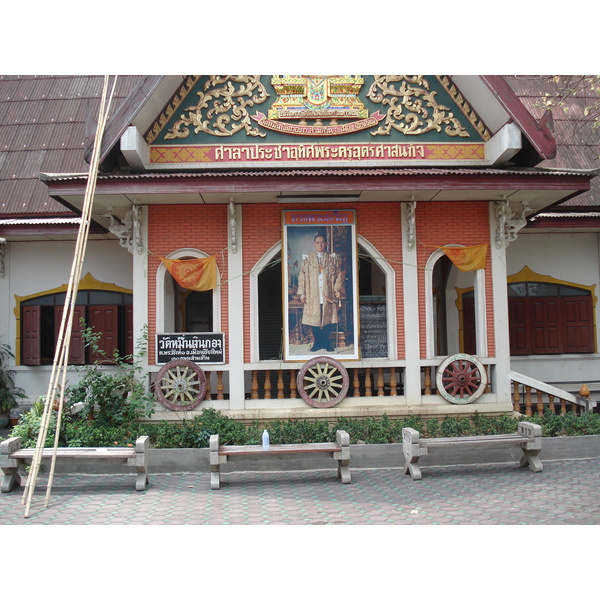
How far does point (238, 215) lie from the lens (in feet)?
34.2

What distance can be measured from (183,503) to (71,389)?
3.39 m

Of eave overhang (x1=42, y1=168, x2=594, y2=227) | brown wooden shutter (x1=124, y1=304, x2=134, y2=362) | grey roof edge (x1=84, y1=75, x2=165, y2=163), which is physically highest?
grey roof edge (x1=84, y1=75, x2=165, y2=163)

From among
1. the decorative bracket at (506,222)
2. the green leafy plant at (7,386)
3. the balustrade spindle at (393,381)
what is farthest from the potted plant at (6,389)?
the decorative bracket at (506,222)

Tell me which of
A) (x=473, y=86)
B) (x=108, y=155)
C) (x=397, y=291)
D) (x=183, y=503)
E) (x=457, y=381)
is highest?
(x=473, y=86)

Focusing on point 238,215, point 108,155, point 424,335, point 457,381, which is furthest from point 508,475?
point 108,155

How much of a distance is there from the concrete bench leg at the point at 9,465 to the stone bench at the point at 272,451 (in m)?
2.50

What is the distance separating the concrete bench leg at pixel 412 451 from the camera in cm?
819

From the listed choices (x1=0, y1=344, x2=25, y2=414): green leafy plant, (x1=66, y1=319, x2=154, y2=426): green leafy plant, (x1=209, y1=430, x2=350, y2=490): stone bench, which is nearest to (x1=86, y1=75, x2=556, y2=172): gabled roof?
(x1=66, y1=319, x2=154, y2=426): green leafy plant

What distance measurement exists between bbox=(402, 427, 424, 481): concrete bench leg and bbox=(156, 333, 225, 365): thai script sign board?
11.2ft

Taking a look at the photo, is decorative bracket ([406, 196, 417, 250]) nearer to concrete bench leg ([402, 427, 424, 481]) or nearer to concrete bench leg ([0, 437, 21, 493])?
concrete bench leg ([402, 427, 424, 481])

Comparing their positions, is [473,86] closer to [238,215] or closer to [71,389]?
[238,215]

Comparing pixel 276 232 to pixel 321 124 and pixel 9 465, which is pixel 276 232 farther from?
pixel 9 465

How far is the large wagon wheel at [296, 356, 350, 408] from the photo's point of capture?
1005cm

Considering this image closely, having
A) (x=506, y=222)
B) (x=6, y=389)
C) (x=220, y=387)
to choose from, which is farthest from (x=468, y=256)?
(x=6, y=389)
